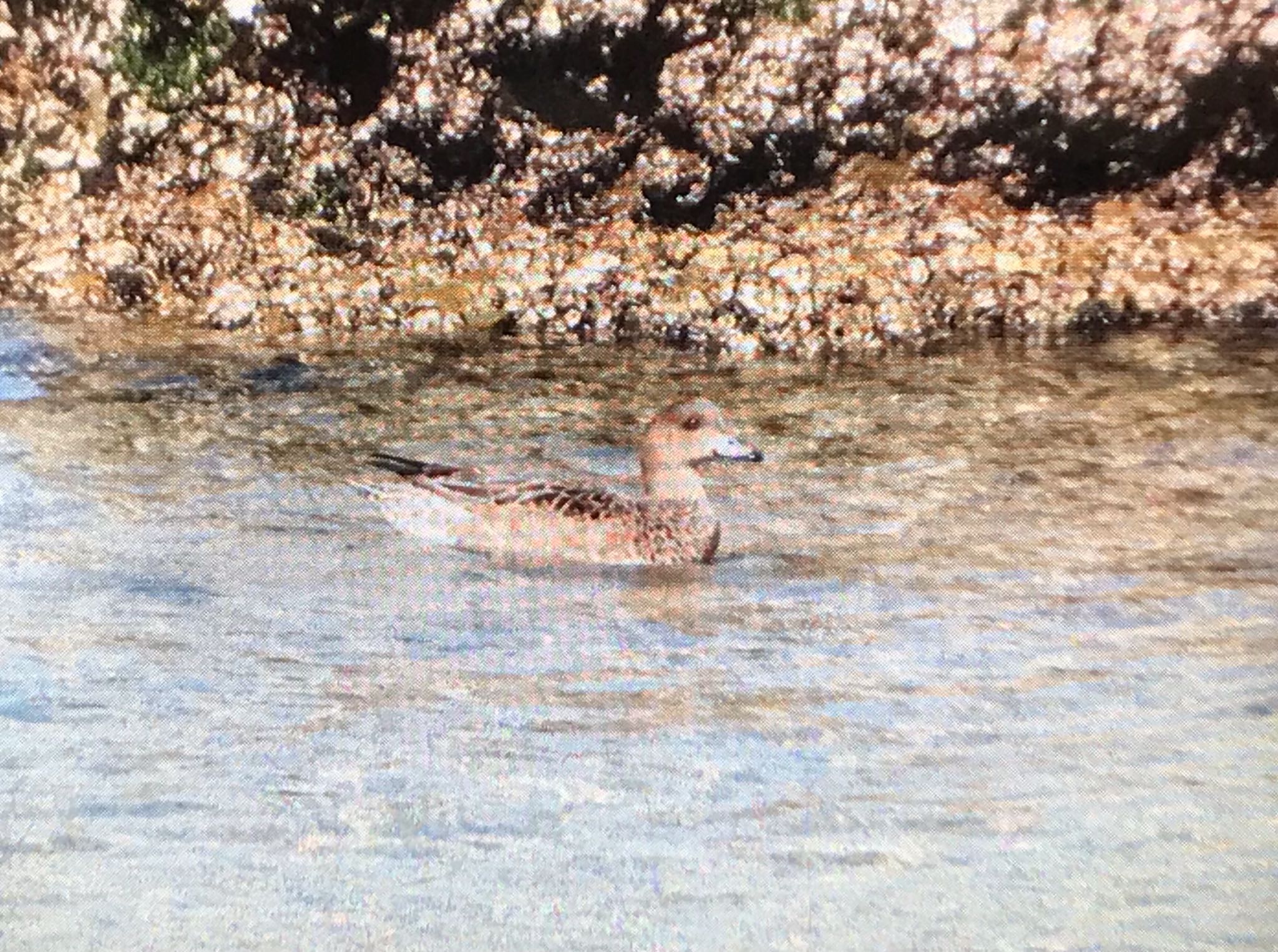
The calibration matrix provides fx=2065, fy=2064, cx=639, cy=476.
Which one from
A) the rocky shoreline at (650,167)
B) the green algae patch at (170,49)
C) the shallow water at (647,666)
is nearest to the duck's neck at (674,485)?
the shallow water at (647,666)

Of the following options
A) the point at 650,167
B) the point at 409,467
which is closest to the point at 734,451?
the point at 409,467

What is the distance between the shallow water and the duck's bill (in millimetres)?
106

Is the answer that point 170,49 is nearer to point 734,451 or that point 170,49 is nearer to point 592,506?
point 592,506

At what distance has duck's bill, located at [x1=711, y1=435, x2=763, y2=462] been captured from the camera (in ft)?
15.8

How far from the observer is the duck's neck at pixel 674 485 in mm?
4793

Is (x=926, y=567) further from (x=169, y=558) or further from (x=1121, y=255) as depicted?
(x=1121, y=255)

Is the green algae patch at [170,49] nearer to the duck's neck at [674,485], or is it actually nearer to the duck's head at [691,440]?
the duck's head at [691,440]

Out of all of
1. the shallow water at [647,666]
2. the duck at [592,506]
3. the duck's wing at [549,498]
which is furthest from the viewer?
the duck's wing at [549,498]

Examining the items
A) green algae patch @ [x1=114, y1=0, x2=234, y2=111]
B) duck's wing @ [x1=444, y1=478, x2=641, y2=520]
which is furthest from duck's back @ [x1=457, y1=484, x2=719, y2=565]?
green algae patch @ [x1=114, y1=0, x2=234, y2=111]

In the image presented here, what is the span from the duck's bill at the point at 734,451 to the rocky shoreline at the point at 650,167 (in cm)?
87

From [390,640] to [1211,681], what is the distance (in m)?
1.47

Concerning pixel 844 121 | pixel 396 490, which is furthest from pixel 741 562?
pixel 844 121

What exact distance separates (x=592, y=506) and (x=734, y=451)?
0.36 meters

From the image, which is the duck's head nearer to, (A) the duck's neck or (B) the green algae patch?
(A) the duck's neck
